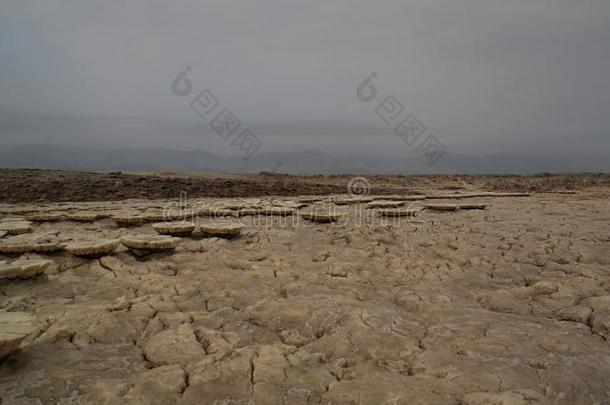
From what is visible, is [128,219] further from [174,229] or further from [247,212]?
[247,212]

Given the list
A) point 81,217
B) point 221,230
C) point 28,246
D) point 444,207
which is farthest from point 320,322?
point 444,207

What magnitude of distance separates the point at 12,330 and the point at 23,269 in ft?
7.44

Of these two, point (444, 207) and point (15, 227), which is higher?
point (444, 207)

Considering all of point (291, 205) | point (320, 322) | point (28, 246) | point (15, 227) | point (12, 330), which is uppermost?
point (291, 205)

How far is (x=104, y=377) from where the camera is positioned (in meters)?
3.55

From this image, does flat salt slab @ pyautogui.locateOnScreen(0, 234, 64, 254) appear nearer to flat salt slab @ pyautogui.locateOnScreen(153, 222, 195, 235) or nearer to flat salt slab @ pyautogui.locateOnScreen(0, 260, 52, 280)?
flat salt slab @ pyautogui.locateOnScreen(0, 260, 52, 280)

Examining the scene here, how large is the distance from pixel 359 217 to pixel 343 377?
721 centimetres

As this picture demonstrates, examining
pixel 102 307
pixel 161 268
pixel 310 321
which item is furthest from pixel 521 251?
pixel 102 307

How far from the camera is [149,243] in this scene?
6.91 metres

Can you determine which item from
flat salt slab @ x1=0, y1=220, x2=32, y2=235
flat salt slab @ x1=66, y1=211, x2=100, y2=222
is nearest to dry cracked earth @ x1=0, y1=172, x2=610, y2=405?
flat salt slab @ x1=0, y1=220, x2=32, y2=235

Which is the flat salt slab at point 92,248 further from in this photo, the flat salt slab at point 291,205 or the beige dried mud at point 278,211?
the flat salt slab at point 291,205

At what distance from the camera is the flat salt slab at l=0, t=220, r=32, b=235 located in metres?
8.06

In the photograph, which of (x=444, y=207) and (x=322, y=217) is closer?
(x=322, y=217)

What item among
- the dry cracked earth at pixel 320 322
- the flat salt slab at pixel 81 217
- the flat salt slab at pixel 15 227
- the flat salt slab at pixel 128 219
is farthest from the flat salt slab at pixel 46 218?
the dry cracked earth at pixel 320 322
